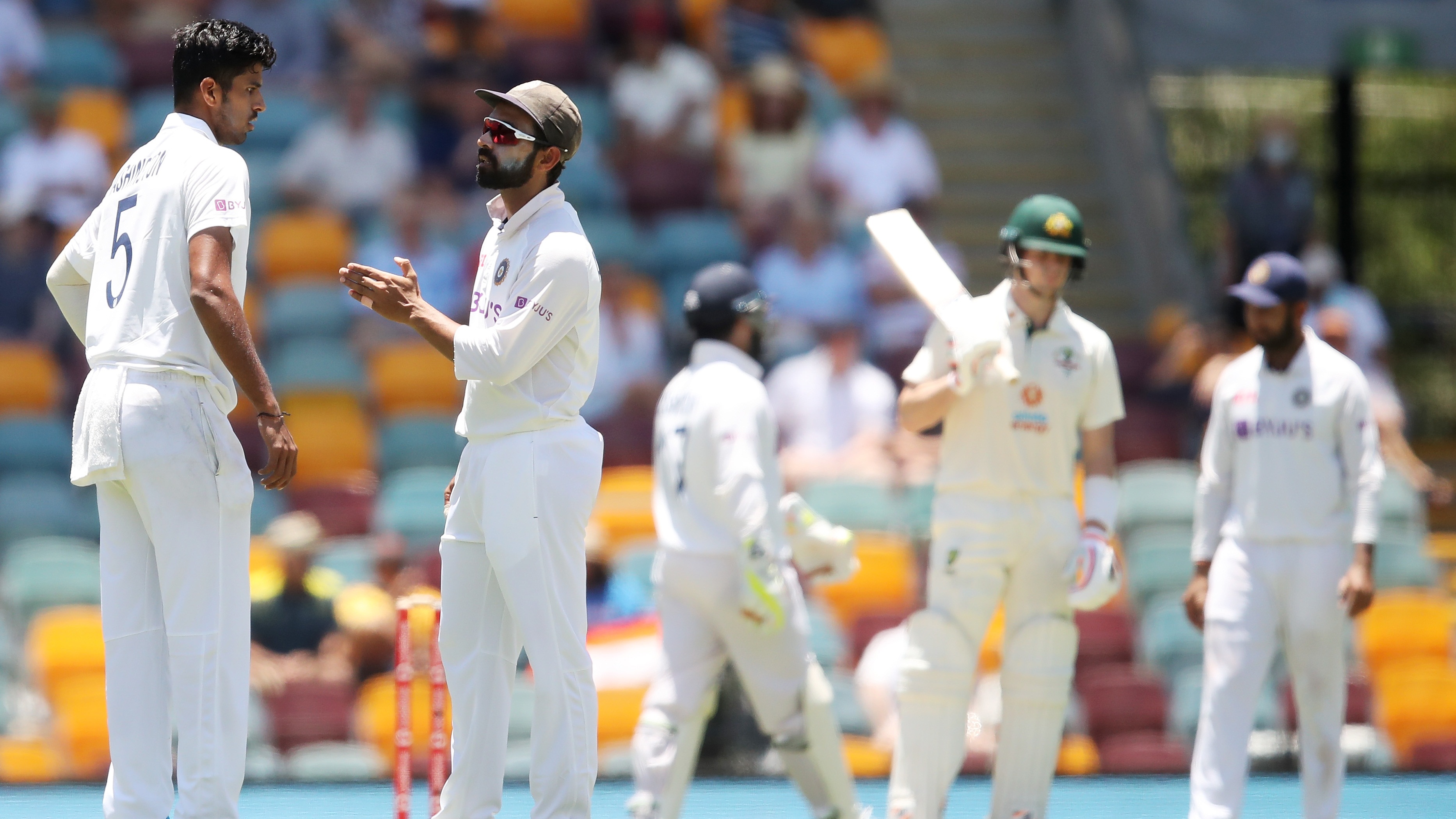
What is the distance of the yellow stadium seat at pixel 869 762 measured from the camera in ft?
28.1

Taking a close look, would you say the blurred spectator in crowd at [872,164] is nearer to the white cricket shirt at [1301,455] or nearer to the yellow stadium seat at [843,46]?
the yellow stadium seat at [843,46]

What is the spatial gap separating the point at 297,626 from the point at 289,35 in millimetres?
5412

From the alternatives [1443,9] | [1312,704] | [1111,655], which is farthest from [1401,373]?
[1312,704]

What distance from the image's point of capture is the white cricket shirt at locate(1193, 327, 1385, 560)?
6305 millimetres

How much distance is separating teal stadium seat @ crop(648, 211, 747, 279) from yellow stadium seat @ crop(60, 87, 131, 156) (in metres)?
3.64

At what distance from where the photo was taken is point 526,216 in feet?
16.9

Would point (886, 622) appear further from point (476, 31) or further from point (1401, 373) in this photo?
point (1401, 373)

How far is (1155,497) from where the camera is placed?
33.9ft

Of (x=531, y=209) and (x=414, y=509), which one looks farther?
(x=414, y=509)

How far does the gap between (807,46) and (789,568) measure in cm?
836

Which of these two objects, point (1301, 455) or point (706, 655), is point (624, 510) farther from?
point (1301, 455)

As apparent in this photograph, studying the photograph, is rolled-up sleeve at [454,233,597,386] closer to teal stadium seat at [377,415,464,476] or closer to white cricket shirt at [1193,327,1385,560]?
white cricket shirt at [1193,327,1385,560]

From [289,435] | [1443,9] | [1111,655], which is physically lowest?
[1111,655]

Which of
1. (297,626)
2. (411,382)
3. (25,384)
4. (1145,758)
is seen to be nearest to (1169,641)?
(1145,758)
